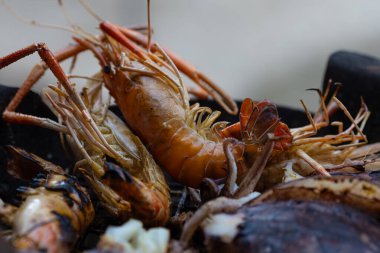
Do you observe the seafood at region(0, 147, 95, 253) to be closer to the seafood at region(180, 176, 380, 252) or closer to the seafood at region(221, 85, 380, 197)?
the seafood at region(180, 176, 380, 252)

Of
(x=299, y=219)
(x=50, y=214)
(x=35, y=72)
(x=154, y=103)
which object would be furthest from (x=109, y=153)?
(x=299, y=219)

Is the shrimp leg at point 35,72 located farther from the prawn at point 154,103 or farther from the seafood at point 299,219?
the seafood at point 299,219

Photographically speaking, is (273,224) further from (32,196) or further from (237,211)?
(32,196)

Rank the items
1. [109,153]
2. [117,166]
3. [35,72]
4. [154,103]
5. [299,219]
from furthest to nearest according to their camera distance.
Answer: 1. [35,72]
2. [154,103]
3. [109,153]
4. [117,166]
5. [299,219]

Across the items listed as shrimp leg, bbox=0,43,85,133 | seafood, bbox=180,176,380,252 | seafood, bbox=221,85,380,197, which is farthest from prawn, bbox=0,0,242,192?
seafood, bbox=180,176,380,252

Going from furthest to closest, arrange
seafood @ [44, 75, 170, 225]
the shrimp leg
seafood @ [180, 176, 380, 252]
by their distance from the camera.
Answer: the shrimp leg → seafood @ [44, 75, 170, 225] → seafood @ [180, 176, 380, 252]

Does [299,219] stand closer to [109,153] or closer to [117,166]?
[117,166]
